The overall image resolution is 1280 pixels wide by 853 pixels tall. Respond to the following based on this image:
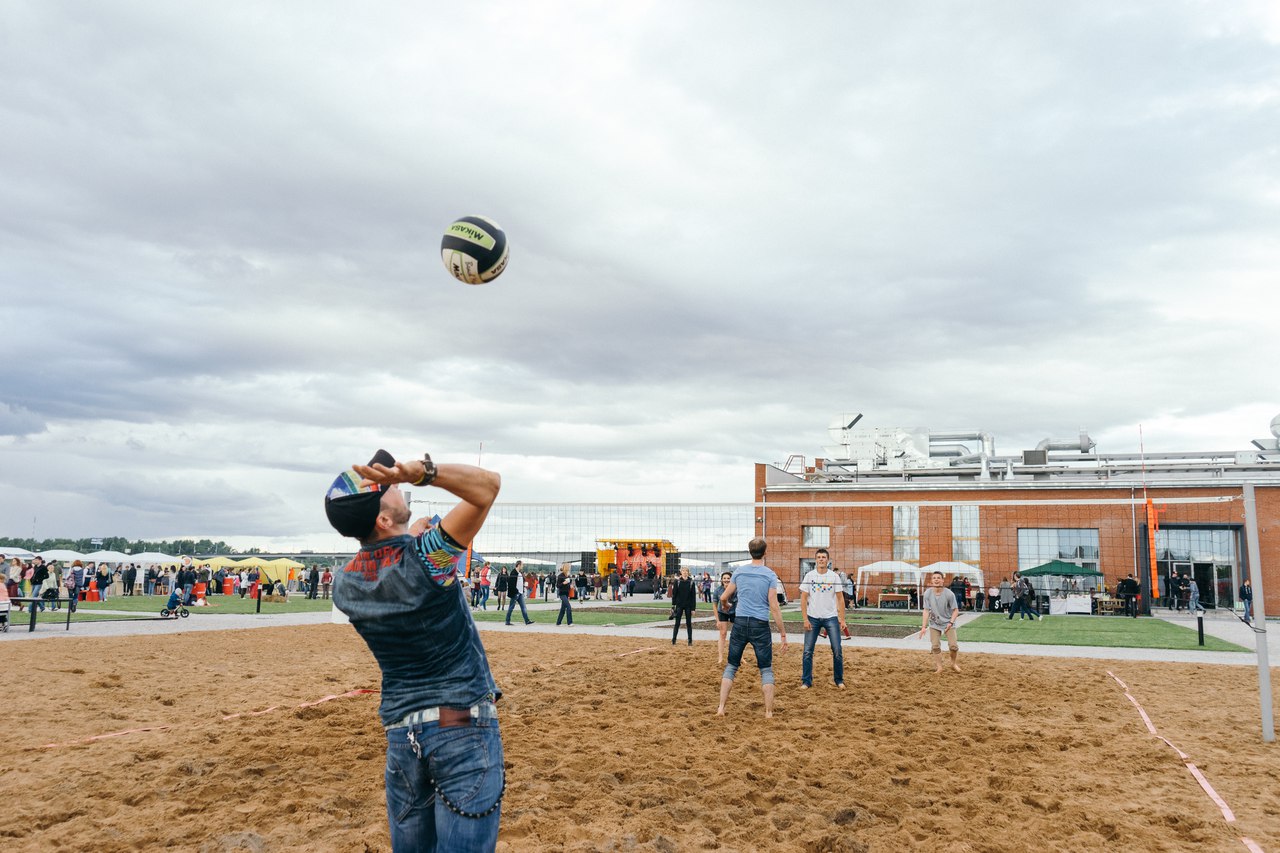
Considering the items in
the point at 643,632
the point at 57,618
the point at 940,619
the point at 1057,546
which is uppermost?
the point at 1057,546

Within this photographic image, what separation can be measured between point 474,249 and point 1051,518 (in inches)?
1352

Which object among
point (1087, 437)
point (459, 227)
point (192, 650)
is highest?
point (1087, 437)

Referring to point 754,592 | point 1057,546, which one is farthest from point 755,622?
point 1057,546

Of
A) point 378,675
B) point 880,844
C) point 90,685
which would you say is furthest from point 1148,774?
point 90,685

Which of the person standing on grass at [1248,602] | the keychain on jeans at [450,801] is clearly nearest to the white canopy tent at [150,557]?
the person standing on grass at [1248,602]

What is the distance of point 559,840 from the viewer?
495 centimetres

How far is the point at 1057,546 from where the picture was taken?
111 ft

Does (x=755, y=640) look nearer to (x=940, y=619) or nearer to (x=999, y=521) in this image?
(x=940, y=619)

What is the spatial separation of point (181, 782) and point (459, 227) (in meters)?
4.71

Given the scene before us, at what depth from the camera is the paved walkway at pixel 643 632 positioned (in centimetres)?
1576

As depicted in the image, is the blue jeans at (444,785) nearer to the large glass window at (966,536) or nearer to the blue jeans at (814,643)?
the blue jeans at (814,643)

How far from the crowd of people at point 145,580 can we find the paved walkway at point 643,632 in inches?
87.2

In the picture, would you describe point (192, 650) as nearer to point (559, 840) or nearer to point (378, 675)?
point (378, 675)

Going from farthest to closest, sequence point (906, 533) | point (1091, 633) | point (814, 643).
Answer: point (906, 533)
point (1091, 633)
point (814, 643)
